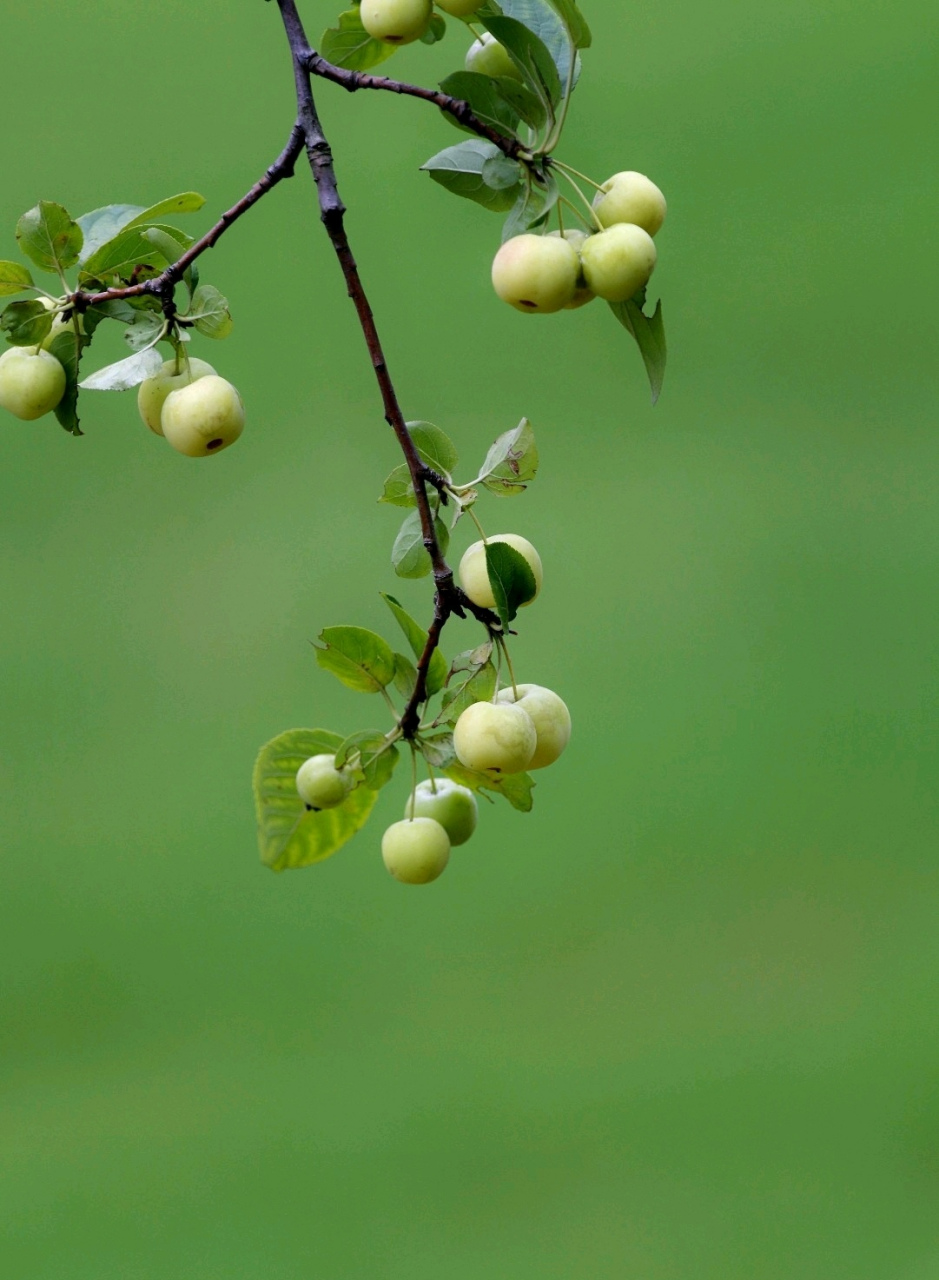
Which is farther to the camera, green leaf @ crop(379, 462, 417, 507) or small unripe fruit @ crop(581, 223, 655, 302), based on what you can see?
green leaf @ crop(379, 462, 417, 507)

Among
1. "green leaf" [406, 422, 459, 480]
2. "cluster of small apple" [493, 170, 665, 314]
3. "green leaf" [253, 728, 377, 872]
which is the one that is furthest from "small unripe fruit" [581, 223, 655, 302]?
"green leaf" [253, 728, 377, 872]

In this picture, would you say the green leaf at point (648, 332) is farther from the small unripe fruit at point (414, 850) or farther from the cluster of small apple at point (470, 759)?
the small unripe fruit at point (414, 850)

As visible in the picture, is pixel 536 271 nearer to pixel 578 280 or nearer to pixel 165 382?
pixel 578 280

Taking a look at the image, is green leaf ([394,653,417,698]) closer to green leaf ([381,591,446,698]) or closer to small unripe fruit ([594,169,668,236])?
green leaf ([381,591,446,698])

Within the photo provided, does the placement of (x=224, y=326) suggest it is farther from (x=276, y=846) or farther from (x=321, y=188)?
(x=276, y=846)

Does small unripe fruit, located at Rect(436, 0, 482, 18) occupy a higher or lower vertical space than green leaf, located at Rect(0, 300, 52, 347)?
higher

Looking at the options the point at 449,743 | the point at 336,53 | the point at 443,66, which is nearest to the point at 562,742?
the point at 449,743
